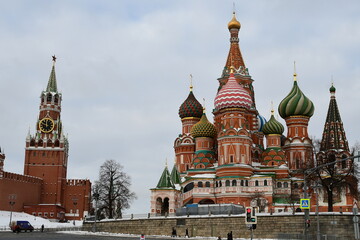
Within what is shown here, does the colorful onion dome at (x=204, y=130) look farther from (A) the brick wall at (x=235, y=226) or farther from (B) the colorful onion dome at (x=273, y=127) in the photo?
(A) the brick wall at (x=235, y=226)

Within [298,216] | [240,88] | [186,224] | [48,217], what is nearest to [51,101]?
[48,217]

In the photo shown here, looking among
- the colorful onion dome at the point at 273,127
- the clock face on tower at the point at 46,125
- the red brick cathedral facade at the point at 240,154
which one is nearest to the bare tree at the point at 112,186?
the red brick cathedral facade at the point at 240,154

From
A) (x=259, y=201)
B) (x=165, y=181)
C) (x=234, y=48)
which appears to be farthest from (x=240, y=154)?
(x=234, y=48)

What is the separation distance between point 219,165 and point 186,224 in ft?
67.7

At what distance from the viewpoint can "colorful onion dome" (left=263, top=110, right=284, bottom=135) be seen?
258 ft

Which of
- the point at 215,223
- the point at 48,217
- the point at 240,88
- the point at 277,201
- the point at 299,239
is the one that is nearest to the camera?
the point at 299,239

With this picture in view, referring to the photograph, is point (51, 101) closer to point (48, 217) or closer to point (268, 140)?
point (48, 217)

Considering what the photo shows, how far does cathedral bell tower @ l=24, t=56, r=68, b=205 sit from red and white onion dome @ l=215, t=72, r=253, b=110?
44.4m

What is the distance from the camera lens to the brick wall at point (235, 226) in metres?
45.0

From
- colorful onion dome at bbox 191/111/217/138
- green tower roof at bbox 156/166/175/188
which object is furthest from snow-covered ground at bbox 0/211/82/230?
colorful onion dome at bbox 191/111/217/138

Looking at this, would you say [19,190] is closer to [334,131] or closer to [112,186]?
[112,186]

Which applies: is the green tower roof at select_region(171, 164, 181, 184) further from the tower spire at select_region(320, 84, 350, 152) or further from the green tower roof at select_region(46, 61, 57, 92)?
the green tower roof at select_region(46, 61, 57, 92)

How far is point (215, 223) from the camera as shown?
51.1 meters

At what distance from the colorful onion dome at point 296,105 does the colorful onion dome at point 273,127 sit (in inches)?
93.7
